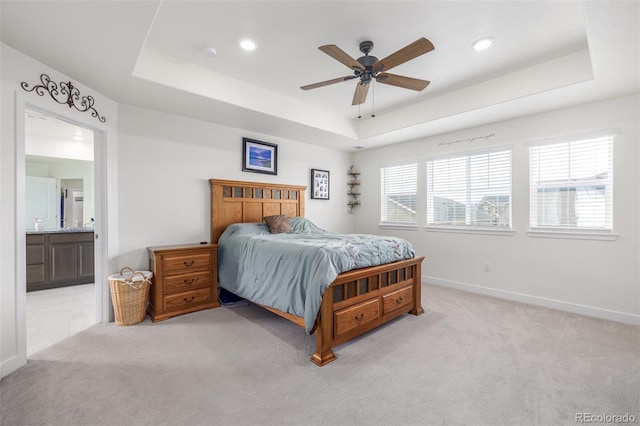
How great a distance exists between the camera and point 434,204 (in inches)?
190

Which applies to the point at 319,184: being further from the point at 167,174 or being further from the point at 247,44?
the point at 247,44

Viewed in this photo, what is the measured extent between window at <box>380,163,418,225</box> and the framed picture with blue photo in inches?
85.7

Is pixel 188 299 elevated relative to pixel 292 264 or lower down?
lower down

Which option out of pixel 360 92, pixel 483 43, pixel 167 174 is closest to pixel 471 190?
pixel 483 43

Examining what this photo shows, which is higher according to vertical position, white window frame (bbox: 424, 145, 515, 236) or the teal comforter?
white window frame (bbox: 424, 145, 515, 236)

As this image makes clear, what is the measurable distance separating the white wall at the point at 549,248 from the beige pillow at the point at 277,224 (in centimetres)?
234

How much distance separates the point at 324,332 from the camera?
2.31 metres

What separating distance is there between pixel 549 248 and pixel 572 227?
1.16 ft

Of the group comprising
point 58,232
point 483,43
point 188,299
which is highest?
point 483,43

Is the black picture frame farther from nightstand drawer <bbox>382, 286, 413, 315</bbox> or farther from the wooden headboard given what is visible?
nightstand drawer <bbox>382, 286, 413, 315</bbox>

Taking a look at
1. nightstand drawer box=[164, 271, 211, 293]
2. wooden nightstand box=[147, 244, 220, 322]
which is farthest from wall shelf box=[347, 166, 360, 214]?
nightstand drawer box=[164, 271, 211, 293]

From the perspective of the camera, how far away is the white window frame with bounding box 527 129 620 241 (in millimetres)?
3201

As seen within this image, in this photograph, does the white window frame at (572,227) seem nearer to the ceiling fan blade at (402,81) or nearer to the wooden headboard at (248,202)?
the ceiling fan blade at (402,81)

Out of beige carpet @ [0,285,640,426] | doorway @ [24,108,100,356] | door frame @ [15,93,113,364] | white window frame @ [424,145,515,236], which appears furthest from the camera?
white window frame @ [424,145,515,236]
